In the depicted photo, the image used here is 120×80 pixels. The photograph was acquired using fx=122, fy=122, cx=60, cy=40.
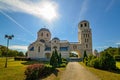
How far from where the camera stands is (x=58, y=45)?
220ft

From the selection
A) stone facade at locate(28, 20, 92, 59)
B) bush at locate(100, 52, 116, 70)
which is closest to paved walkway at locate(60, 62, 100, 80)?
bush at locate(100, 52, 116, 70)

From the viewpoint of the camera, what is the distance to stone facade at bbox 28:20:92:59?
66.4 meters

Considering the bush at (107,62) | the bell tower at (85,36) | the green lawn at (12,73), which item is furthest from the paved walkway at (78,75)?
the bell tower at (85,36)

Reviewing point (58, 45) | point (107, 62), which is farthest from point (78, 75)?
point (58, 45)

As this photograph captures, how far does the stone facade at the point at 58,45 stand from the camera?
66.4m

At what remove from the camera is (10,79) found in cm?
1514

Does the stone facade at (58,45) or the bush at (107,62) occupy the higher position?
the stone facade at (58,45)

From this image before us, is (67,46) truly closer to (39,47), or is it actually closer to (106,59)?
(39,47)

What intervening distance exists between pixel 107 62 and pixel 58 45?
44.2 meters

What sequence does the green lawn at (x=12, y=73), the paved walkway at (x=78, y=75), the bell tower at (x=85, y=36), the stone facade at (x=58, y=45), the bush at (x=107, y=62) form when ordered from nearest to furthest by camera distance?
the paved walkway at (x=78, y=75)
the green lawn at (x=12, y=73)
the bush at (x=107, y=62)
the stone facade at (x=58, y=45)
the bell tower at (x=85, y=36)

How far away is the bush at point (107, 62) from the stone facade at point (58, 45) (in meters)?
40.6

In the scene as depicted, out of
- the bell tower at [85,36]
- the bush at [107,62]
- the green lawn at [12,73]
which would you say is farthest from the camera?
the bell tower at [85,36]

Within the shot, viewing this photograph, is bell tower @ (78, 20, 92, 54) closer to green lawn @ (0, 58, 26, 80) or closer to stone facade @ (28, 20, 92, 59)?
stone facade @ (28, 20, 92, 59)

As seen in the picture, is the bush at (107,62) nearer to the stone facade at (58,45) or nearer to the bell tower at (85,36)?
the stone facade at (58,45)
